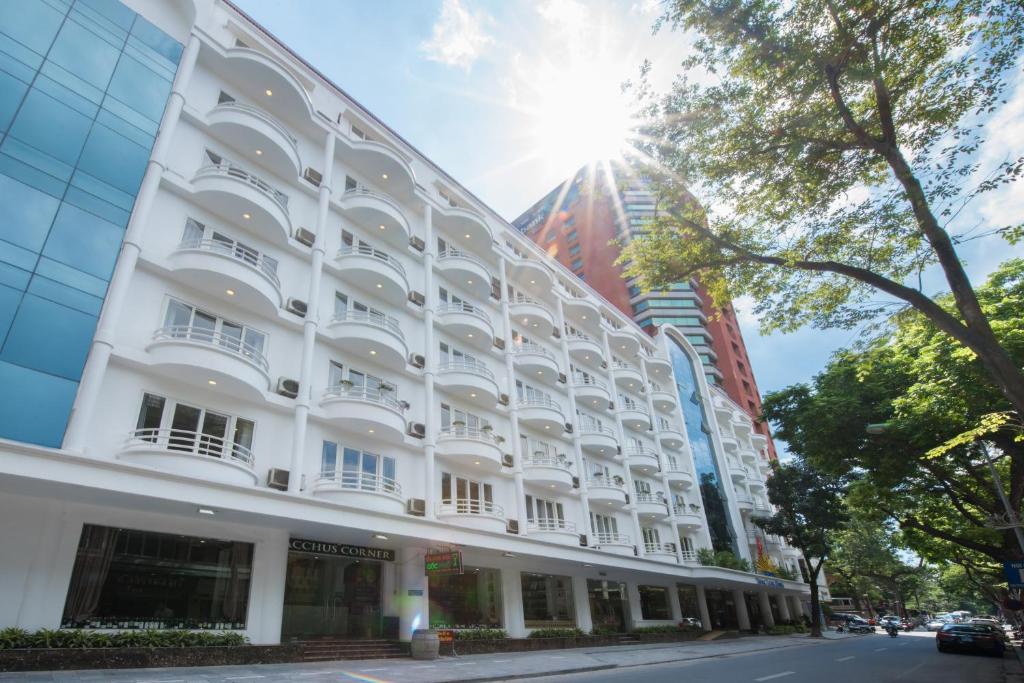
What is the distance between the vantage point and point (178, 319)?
52.2 feet

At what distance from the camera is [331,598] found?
57.3 ft

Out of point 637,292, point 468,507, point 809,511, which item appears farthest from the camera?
point 637,292

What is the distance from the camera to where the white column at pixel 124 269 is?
1207 cm

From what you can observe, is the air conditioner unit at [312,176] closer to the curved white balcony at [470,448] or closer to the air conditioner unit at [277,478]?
the curved white balcony at [470,448]

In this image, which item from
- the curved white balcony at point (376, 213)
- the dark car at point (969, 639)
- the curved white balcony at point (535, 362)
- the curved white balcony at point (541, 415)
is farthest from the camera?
the curved white balcony at point (535, 362)

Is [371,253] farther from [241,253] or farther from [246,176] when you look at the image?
[246,176]

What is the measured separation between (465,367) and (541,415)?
5350 millimetres

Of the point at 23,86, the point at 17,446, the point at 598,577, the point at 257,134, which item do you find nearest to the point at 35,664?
the point at 17,446

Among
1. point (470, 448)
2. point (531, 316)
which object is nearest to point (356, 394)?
point (470, 448)

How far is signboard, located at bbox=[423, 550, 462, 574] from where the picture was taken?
1759 centimetres

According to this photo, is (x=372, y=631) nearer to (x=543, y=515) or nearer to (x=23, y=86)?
(x=543, y=515)

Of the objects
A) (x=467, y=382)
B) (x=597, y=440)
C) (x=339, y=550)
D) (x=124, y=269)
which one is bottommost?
(x=339, y=550)

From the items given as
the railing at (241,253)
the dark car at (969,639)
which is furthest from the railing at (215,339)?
the dark car at (969,639)

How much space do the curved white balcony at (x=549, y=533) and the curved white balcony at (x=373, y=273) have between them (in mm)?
11381
